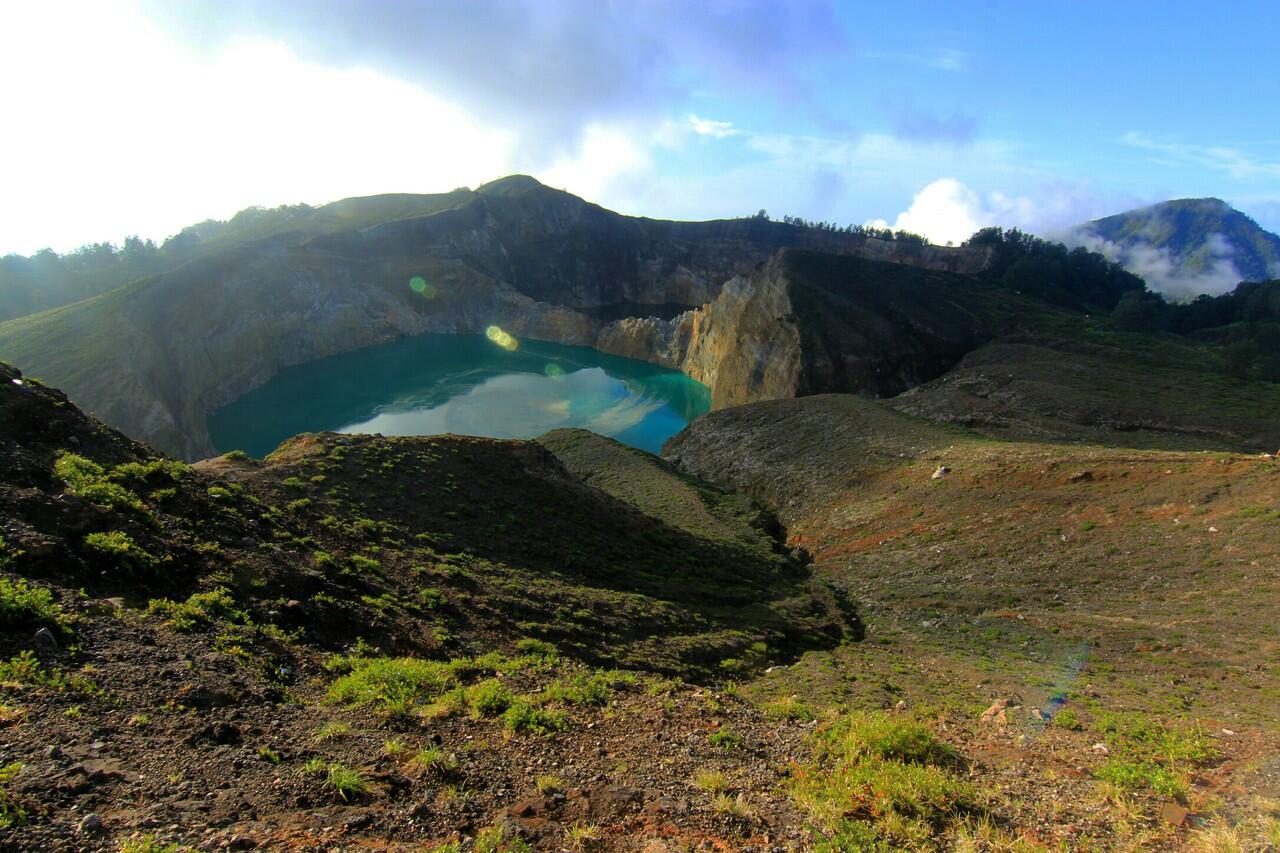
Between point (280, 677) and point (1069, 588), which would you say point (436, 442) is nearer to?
point (280, 677)

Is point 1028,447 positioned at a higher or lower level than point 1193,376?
lower

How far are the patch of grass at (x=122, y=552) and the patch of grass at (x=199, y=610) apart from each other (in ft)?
2.42

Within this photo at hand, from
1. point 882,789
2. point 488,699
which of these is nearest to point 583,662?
point 488,699

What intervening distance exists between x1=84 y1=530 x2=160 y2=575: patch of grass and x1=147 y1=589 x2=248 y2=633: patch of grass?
74 centimetres

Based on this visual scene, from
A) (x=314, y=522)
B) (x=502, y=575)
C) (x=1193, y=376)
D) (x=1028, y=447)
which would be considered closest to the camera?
(x=314, y=522)

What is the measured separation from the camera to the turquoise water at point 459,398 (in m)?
64.4

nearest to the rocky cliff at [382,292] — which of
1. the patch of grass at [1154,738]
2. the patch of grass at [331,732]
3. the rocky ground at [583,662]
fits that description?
the rocky ground at [583,662]

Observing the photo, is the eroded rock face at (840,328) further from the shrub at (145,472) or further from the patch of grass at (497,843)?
the patch of grass at (497,843)

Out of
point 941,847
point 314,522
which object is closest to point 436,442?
point 314,522

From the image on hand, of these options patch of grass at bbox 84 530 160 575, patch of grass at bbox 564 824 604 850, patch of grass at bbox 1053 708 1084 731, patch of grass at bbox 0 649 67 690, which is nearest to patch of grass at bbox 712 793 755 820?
patch of grass at bbox 564 824 604 850

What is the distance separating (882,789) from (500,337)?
113m

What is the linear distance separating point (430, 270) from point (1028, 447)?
105163 mm

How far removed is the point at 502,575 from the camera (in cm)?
1678

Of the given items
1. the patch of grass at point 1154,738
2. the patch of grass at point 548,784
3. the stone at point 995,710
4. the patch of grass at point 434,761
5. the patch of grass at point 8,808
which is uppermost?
the patch of grass at point 8,808
